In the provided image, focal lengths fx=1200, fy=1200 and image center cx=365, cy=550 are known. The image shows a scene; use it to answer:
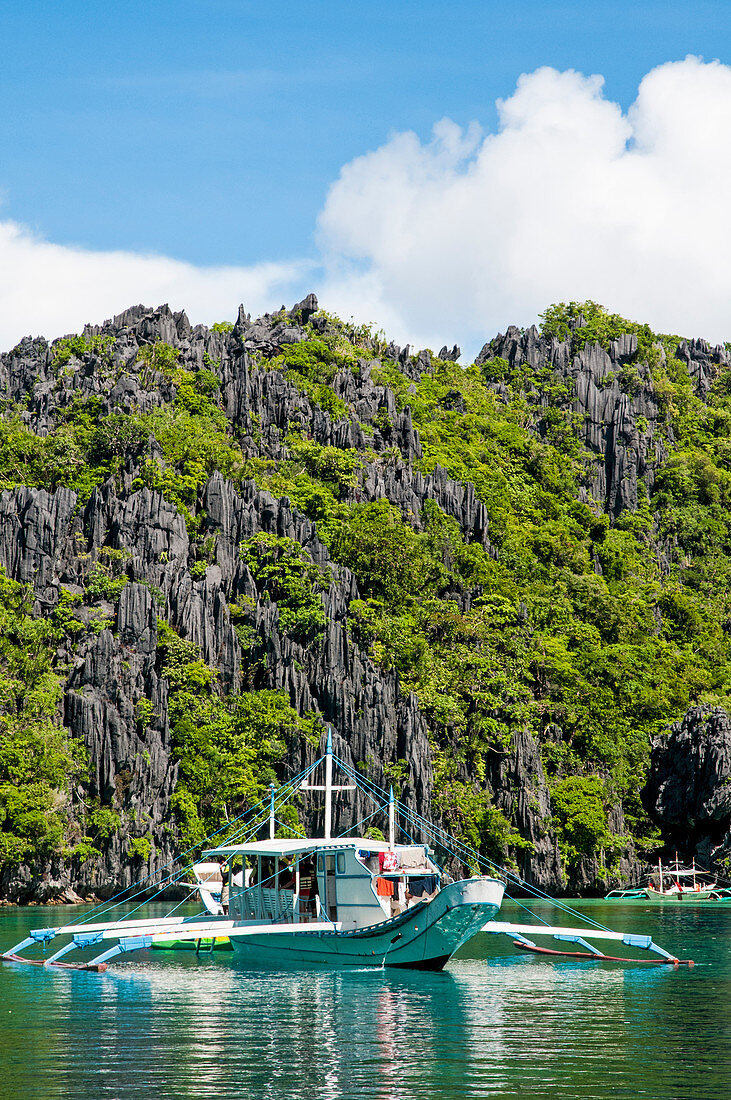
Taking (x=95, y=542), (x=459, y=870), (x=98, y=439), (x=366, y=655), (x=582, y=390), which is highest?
(x=582, y=390)

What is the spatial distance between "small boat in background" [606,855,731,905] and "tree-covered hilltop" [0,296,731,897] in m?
2.15

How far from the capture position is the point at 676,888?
75.0m

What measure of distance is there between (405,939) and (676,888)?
45.1 meters

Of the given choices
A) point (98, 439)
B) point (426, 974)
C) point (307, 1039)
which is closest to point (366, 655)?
point (98, 439)

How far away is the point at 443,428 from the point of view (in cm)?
11981

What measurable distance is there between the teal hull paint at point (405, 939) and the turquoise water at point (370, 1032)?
2.33ft

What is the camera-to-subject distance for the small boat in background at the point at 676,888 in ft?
244

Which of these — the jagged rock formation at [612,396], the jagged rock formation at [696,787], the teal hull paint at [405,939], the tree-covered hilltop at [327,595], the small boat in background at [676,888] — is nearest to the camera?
the teal hull paint at [405,939]

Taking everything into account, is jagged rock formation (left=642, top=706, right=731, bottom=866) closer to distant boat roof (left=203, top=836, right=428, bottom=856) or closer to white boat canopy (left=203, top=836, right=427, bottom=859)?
white boat canopy (left=203, top=836, right=427, bottom=859)

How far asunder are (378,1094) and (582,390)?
115981mm

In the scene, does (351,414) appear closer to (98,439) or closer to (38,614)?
(98,439)

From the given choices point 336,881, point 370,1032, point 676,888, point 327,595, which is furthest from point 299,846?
point 327,595

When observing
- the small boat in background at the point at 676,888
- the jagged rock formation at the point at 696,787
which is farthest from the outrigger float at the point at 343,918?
the jagged rock formation at the point at 696,787

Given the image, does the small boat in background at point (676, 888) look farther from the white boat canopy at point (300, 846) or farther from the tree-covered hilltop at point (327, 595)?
the white boat canopy at point (300, 846)
